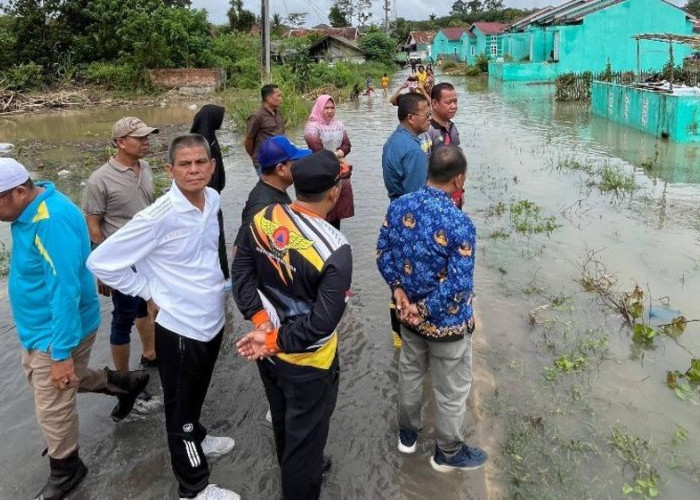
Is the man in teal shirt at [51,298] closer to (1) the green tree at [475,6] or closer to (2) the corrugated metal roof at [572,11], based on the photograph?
(2) the corrugated metal roof at [572,11]

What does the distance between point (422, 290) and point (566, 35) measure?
34.6 metres

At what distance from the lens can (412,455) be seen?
3076 millimetres

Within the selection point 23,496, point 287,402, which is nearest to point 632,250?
point 287,402

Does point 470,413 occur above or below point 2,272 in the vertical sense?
below

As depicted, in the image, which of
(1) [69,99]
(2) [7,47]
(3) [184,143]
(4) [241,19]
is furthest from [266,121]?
(4) [241,19]

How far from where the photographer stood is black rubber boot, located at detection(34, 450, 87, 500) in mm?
2719

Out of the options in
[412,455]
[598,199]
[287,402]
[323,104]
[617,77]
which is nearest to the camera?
[287,402]

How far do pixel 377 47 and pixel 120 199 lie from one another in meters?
48.0

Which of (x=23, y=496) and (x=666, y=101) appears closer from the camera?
(x=23, y=496)

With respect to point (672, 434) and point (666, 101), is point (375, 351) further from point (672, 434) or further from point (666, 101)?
point (666, 101)

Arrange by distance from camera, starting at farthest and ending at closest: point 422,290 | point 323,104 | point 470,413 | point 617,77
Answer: point 617,77, point 323,104, point 470,413, point 422,290

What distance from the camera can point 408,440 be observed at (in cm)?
306

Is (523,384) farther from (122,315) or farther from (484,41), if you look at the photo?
(484,41)

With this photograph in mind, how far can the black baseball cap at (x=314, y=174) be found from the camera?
212 centimetres
